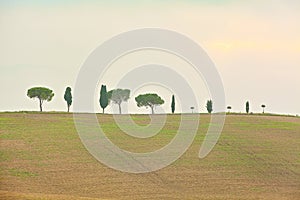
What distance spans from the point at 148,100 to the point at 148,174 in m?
73.6

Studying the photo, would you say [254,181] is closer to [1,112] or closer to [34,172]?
[34,172]

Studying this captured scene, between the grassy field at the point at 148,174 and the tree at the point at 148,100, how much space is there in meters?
46.6

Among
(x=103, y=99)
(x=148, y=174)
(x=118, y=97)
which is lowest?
(x=148, y=174)

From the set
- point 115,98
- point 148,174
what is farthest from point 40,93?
point 148,174

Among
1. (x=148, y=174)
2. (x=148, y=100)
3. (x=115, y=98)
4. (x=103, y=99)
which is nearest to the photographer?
(x=148, y=174)

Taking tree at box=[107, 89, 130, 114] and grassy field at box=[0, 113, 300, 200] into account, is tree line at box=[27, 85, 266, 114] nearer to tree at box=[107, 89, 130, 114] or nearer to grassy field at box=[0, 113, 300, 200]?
tree at box=[107, 89, 130, 114]

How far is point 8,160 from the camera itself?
6350 cm

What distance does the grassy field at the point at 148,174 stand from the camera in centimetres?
5481

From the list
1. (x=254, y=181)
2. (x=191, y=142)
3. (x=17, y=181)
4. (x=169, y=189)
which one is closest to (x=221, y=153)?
(x=191, y=142)

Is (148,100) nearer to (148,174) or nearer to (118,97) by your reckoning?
(118,97)

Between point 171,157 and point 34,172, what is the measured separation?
1480 cm

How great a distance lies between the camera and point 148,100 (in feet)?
443

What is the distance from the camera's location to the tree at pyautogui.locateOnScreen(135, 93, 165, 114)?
134500mm

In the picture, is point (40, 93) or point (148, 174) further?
point (40, 93)
